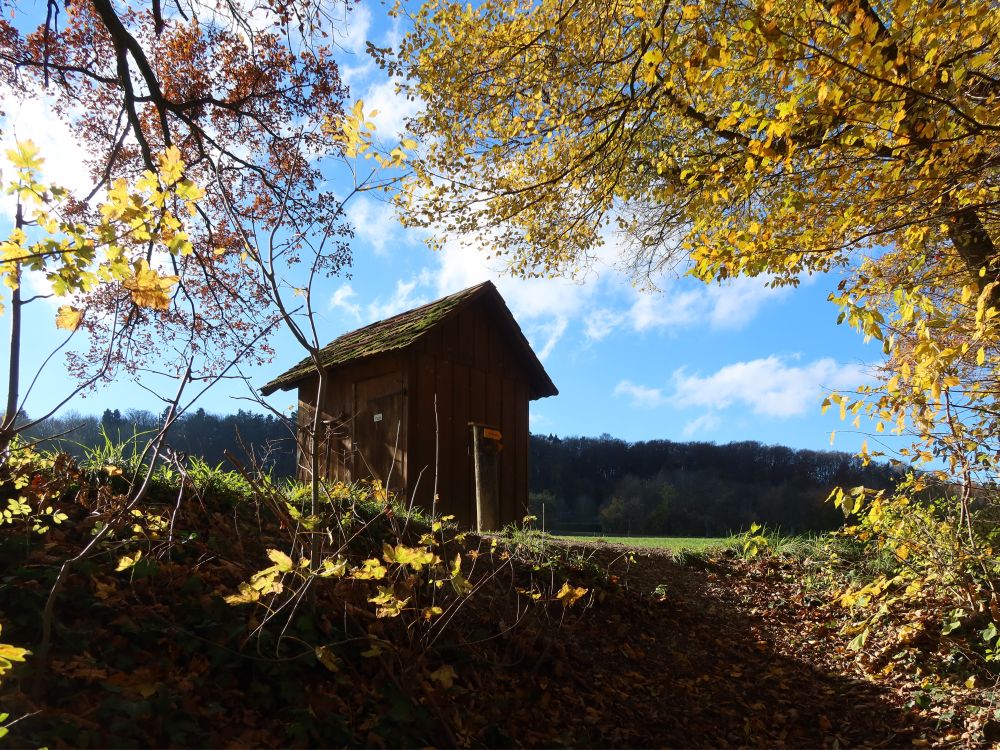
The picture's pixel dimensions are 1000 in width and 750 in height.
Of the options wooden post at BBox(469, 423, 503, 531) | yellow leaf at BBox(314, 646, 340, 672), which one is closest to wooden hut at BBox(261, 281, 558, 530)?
wooden post at BBox(469, 423, 503, 531)

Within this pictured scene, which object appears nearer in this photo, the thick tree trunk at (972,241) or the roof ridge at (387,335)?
the thick tree trunk at (972,241)

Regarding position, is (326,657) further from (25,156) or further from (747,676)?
(747,676)

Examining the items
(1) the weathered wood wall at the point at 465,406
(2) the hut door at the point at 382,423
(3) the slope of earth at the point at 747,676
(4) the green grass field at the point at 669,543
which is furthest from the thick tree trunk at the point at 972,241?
(2) the hut door at the point at 382,423

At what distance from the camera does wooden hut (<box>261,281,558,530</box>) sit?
10727 millimetres

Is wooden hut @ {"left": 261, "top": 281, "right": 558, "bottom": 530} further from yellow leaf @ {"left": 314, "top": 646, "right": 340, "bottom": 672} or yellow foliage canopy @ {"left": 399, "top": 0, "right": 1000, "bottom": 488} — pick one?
yellow leaf @ {"left": 314, "top": 646, "right": 340, "bottom": 672}

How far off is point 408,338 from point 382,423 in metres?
1.55

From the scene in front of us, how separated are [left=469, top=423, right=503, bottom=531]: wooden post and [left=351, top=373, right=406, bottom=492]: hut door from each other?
1213 mm

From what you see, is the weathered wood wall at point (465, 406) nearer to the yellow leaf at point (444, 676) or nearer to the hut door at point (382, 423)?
the hut door at point (382, 423)

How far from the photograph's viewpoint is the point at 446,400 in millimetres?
11414

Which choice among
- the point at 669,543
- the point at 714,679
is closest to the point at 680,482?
the point at 669,543

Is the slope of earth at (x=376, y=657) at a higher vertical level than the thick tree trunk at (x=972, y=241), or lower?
lower

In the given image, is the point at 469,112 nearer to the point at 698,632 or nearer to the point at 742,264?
the point at 742,264

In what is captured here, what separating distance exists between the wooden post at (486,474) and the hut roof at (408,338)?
1.96 m

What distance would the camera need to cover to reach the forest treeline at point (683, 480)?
38719 mm
